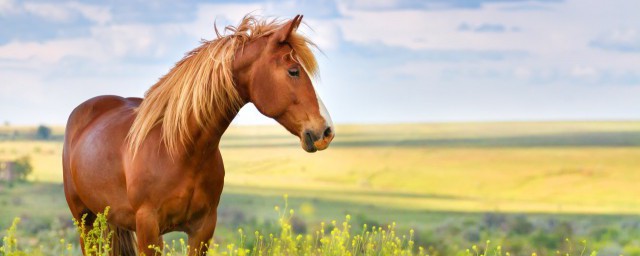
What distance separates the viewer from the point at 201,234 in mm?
7395

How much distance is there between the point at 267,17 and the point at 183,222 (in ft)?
5.55

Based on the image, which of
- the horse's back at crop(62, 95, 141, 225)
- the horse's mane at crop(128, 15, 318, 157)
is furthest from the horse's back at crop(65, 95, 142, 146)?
the horse's mane at crop(128, 15, 318, 157)

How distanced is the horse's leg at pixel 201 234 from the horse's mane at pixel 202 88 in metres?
0.60

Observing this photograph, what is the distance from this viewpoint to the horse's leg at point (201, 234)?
7.39 m

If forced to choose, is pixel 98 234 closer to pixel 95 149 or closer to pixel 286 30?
pixel 95 149

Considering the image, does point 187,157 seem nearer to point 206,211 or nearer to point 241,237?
point 206,211

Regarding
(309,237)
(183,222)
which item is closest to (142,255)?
(183,222)

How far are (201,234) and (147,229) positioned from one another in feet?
1.44

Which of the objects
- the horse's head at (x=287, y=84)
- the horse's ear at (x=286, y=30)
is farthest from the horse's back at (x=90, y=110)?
the horse's ear at (x=286, y=30)

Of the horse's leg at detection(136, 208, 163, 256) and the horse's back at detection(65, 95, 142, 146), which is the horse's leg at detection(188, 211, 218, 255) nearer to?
the horse's leg at detection(136, 208, 163, 256)

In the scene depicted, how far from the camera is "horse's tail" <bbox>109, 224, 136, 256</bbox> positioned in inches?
340

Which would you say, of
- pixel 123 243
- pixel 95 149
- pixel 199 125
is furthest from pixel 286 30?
pixel 123 243

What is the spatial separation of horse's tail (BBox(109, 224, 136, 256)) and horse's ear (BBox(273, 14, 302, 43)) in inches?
109

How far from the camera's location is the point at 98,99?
9008 millimetres
